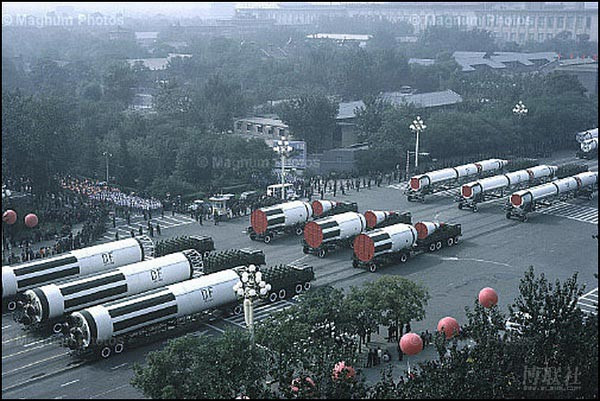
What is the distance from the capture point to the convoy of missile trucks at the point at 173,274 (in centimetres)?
2203

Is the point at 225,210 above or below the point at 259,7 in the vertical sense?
below

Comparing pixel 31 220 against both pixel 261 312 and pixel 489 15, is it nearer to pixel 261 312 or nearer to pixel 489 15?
pixel 261 312

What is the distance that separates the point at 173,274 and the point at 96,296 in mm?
2855

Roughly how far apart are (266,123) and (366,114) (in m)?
7.77

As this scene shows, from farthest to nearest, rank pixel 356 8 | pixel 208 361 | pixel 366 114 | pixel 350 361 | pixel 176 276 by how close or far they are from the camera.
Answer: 1. pixel 356 8
2. pixel 366 114
3. pixel 176 276
4. pixel 350 361
5. pixel 208 361

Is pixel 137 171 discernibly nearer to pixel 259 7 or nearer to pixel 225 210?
pixel 225 210

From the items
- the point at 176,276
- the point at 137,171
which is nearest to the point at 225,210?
the point at 137,171

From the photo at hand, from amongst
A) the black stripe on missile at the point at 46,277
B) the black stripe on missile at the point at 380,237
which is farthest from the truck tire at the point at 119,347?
the black stripe on missile at the point at 380,237

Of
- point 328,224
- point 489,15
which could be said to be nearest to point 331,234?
point 328,224

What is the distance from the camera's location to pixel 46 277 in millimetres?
25344

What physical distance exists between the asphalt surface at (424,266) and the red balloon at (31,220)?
3.33 metres

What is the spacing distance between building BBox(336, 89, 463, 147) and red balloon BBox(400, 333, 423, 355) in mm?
35634

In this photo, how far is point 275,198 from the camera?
1540 inches

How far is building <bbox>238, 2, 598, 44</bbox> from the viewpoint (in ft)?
410
